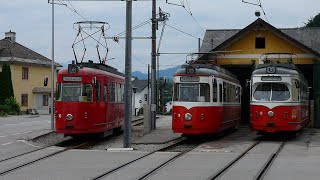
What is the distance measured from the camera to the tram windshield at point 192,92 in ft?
78.8

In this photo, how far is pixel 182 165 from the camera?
16.4m

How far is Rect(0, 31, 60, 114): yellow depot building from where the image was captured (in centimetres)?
6794

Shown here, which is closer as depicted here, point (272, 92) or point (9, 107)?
point (272, 92)

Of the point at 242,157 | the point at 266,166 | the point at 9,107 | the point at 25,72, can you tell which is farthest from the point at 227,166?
the point at 25,72

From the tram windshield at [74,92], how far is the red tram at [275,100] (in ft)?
21.6

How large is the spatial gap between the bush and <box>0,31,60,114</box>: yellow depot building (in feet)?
22.7

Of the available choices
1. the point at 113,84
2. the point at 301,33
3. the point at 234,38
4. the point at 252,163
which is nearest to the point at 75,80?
the point at 113,84

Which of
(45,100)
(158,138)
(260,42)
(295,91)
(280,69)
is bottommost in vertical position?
(158,138)

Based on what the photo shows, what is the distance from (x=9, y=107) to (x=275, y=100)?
3957cm

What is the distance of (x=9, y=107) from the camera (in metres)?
59.7

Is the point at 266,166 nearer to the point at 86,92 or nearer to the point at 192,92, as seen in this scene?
the point at 192,92

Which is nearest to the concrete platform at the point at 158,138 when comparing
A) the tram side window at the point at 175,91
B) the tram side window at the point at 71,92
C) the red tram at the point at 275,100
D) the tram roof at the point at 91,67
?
the tram side window at the point at 175,91

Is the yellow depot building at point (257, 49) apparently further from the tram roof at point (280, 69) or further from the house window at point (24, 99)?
the house window at point (24, 99)

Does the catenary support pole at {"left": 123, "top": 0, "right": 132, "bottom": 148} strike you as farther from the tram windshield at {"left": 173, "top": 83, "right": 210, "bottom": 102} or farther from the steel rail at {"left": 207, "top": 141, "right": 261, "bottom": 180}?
the steel rail at {"left": 207, "top": 141, "right": 261, "bottom": 180}
